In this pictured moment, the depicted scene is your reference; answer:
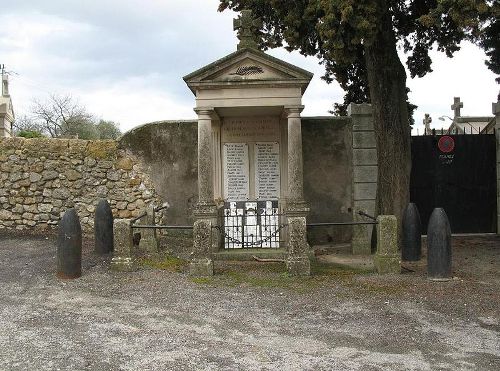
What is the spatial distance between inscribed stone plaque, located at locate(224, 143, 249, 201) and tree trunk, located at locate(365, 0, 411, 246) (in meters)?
2.59

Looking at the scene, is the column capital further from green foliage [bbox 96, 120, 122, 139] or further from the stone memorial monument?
green foliage [bbox 96, 120, 122, 139]

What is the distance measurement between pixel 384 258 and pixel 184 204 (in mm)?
4731

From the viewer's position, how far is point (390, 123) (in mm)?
9391

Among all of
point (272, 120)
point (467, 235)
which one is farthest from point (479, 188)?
point (272, 120)

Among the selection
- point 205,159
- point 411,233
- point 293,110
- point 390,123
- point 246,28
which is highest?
point 246,28

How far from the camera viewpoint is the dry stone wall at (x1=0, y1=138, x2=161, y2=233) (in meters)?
11.3

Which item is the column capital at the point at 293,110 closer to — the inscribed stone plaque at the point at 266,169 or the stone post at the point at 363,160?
the inscribed stone plaque at the point at 266,169

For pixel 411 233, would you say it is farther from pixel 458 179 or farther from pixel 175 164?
pixel 175 164

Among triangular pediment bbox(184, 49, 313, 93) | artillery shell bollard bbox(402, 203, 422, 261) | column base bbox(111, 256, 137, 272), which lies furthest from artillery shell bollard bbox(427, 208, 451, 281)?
column base bbox(111, 256, 137, 272)

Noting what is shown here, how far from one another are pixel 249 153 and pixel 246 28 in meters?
2.51

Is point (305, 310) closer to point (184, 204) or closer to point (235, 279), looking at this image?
point (235, 279)

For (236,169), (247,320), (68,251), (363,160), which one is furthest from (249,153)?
(247,320)

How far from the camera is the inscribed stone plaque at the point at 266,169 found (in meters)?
10.4

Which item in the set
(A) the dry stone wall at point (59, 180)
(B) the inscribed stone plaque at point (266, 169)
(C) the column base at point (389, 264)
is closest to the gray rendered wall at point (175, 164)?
(A) the dry stone wall at point (59, 180)
